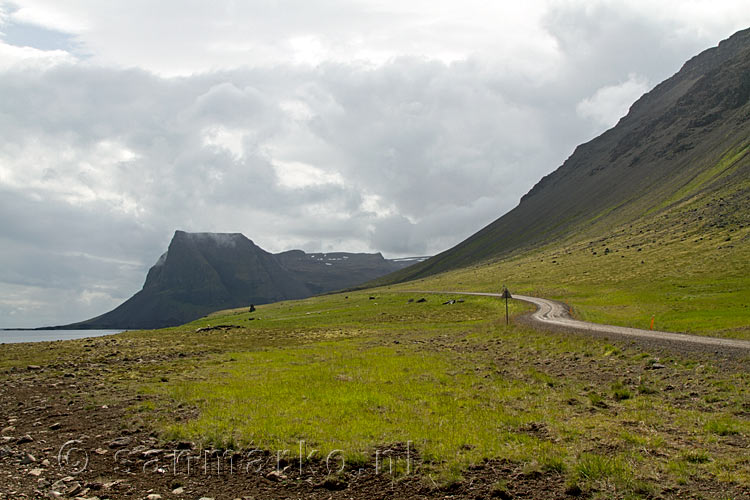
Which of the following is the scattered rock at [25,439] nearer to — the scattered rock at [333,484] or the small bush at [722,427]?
the scattered rock at [333,484]

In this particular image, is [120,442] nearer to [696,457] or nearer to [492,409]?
[492,409]

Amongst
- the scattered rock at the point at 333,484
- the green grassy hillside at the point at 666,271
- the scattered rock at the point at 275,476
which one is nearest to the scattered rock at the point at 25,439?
the scattered rock at the point at 275,476

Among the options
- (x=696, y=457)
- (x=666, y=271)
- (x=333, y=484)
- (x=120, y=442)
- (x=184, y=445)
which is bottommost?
(x=696, y=457)

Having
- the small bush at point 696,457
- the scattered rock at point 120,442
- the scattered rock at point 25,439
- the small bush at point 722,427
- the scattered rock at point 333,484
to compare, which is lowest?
the small bush at point 722,427

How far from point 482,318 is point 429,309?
651 inches

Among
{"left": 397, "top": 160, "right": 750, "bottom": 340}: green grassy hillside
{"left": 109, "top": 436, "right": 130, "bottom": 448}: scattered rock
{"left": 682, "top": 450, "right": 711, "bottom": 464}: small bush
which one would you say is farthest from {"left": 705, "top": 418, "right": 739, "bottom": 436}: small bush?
{"left": 397, "top": 160, "right": 750, "bottom": 340}: green grassy hillside

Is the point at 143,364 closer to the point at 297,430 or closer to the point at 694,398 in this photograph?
the point at 297,430

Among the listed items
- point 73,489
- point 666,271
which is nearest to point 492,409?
point 73,489

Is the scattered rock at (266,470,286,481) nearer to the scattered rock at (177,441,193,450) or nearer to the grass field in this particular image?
the grass field

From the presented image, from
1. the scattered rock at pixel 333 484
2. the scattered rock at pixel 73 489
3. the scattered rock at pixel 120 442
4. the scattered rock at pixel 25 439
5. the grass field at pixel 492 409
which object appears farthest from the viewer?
the scattered rock at pixel 25 439

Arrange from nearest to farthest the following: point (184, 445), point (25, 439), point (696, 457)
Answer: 1. point (696, 457)
2. point (184, 445)
3. point (25, 439)

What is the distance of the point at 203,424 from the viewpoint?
15.4m

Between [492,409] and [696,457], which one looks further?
[492,409]

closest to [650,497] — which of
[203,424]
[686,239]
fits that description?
[203,424]
